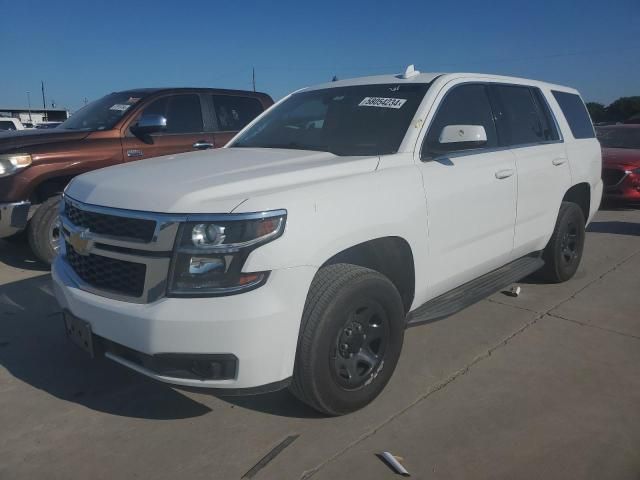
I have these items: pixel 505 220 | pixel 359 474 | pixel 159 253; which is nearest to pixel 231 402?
pixel 359 474

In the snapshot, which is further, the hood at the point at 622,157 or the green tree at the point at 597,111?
the green tree at the point at 597,111

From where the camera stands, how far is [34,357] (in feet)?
12.0

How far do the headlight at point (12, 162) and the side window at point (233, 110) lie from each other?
233 cm

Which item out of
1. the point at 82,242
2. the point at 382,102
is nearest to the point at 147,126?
the point at 382,102

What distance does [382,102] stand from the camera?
357 centimetres

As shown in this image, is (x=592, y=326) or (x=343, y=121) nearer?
(x=343, y=121)

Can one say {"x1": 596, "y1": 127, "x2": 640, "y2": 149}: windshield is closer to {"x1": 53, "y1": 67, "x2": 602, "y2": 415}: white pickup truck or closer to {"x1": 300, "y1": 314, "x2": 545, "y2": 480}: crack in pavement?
{"x1": 53, "y1": 67, "x2": 602, "y2": 415}: white pickup truck

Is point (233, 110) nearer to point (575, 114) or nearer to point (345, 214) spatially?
point (575, 114)

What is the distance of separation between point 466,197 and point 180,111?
4.24 metres

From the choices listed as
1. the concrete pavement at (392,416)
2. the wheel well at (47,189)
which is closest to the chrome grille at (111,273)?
the concrete pavement at (392,416)

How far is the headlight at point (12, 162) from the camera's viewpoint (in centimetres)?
514

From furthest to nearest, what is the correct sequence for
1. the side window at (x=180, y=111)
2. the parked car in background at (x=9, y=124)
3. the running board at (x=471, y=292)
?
the parked car in background at (x=9, y=124) → the side window at (x=180, y=111) → the running board at (x=471, y=292)

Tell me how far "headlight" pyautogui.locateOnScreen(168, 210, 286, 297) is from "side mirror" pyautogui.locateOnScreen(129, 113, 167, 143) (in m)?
3.21

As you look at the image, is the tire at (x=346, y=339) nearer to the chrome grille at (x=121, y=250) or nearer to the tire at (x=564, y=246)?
the chrome grille at (x=121, y=250)
